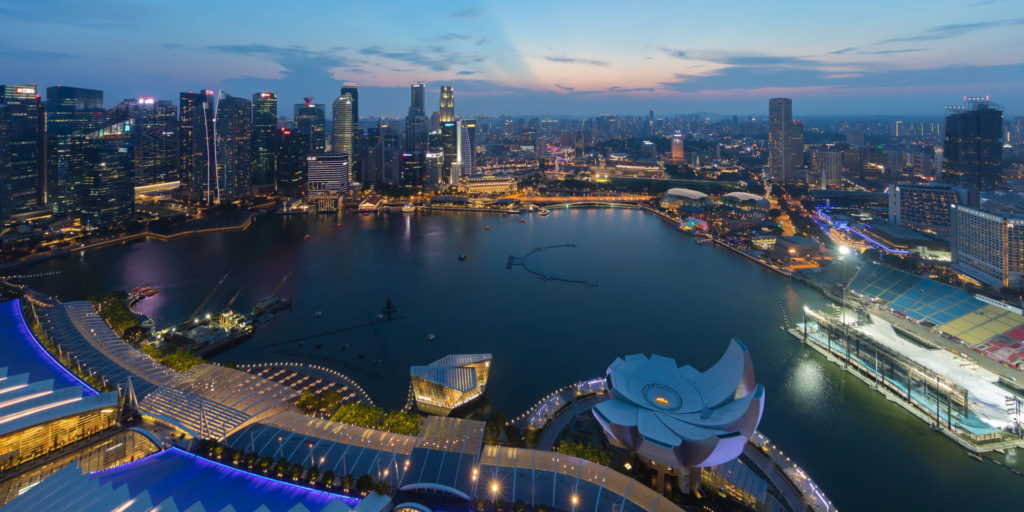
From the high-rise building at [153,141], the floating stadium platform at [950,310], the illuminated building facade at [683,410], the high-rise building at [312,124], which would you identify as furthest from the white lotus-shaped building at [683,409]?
→ the high-rise building at [312,124]

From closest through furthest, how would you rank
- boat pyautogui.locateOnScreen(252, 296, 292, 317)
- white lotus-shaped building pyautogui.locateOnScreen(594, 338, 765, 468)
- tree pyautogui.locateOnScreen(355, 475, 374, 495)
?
1. tree pyautogui.locateOnScreen(355, 475, 374, 495)
2. white lotus-shaped building pyautogui.locateOnScreen(594, 338, 765, 468)
3. boat pyautogui.locateOnScreen(252, 296, 292, 317)

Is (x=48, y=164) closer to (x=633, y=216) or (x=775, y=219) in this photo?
(x=633, y=216)

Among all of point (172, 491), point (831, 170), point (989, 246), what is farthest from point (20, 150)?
point (831, 170)

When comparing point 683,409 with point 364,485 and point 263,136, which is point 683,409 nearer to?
point 364,485

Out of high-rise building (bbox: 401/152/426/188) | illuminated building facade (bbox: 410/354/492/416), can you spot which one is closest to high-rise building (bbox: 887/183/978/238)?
illuminated building facade (bbox: 410/354/492/416)

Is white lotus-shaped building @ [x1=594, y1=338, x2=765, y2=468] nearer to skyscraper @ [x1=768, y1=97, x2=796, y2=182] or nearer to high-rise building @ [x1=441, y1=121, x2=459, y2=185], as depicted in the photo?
high-rise building @ [x1=441, y1=121, x2=459, y2=185]

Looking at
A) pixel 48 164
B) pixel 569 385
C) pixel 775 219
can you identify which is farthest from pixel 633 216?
pixel 48 164
